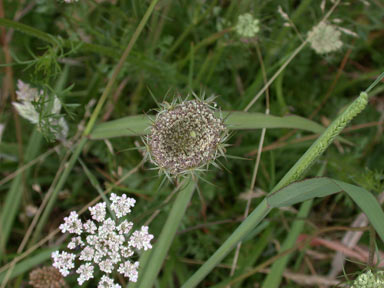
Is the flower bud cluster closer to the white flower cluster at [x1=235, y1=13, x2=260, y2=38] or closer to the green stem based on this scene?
the green stem

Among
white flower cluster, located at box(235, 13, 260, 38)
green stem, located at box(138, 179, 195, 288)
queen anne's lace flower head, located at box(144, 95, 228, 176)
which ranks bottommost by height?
green stem, located at box(138, 179, 195, 288)

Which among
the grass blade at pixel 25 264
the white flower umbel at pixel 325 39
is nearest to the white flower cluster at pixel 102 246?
the grass blade at pixel 25 264

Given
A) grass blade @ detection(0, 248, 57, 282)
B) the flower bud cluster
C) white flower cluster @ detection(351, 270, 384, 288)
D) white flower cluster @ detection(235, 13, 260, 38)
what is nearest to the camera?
white flower cluster @ detection(351, 270, 384, 288)


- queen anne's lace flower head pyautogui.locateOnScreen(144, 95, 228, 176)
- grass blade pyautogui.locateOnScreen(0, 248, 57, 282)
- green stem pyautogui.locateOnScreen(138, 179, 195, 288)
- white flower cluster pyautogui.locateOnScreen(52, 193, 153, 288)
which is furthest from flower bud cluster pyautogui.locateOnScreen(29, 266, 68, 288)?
queen anne's lace flower head pyautogui.locateOnScreen(144, 95, 228, 176)

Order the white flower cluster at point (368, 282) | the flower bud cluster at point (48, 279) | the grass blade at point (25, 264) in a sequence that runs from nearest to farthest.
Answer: the white flower cluster at point (368, 282) < the flower bud cluster at point (48, 279) < the grass blade at point (25, 264)

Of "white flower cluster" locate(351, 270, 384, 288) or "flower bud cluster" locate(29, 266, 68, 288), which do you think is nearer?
"white flower cluster" locate(351, 270, 384, 288)

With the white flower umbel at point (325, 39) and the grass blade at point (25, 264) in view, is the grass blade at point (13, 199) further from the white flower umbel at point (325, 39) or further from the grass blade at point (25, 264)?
the white flower umbel at point (325, 39)

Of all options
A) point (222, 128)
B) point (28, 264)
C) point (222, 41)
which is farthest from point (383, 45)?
point (28, 264)
